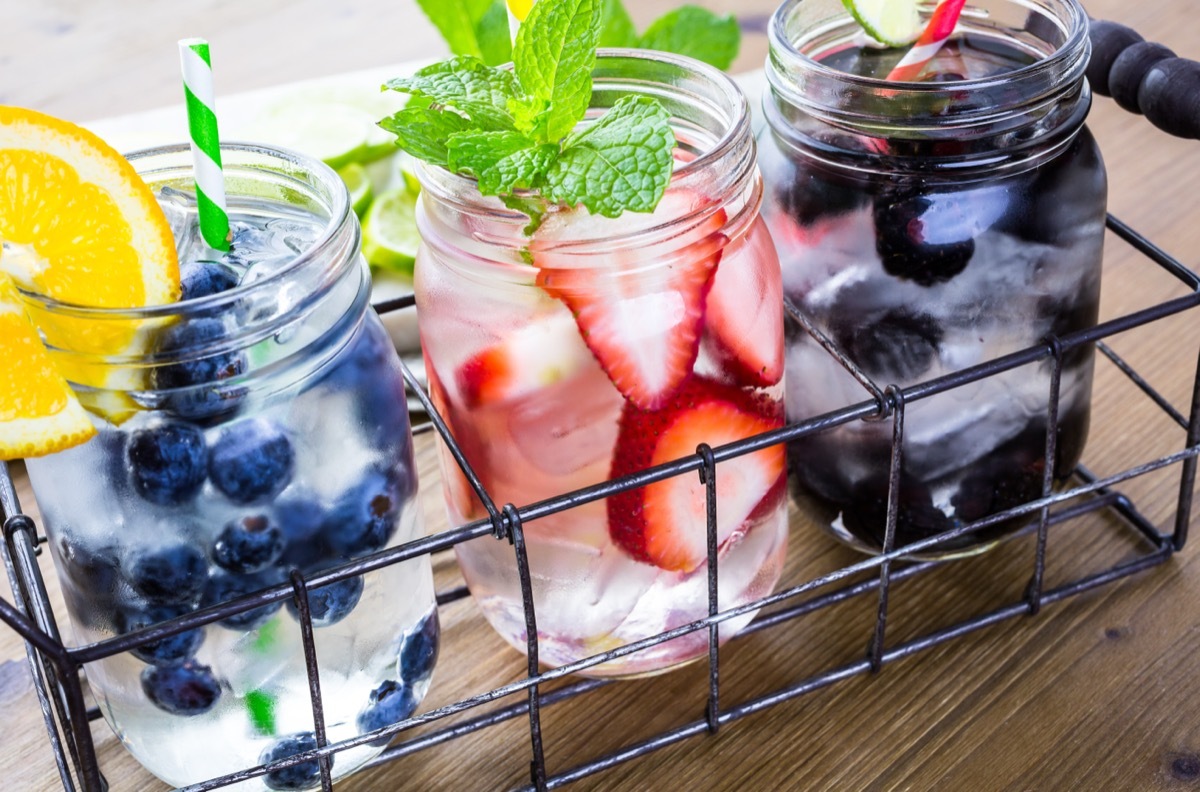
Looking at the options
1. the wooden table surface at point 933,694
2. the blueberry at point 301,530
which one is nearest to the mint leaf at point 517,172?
the blueberry at point 301,530

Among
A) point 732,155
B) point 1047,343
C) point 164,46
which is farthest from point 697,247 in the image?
point 164,46

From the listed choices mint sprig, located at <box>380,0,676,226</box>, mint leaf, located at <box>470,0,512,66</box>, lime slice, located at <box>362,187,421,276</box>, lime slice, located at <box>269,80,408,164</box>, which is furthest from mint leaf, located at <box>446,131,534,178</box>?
lime slice, located at <box>269,80,408,164</box>

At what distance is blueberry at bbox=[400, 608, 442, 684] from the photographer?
0.46 metres

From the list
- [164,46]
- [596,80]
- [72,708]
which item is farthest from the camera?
[164,46]

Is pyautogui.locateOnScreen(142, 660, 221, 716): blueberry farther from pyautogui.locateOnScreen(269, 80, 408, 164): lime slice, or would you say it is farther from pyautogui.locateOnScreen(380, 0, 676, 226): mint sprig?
pyautogui.locateOnScreen(269, 80, 408, 164): lime slice

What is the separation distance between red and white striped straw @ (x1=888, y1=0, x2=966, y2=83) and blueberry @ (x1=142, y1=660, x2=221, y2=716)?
31 centimetres

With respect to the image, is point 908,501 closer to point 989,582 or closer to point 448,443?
point 989,582

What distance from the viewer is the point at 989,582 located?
1.76 feet

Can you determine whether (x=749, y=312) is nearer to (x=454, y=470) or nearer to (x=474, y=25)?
(x=454, y=470)

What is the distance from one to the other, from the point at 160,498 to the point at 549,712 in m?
0.18

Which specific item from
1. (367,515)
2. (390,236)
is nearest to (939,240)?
(367,515)

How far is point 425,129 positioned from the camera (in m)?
0.42

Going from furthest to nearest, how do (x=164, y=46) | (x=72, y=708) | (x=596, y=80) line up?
(x=164, y=46)
(x=596, y=80)
(x=72, y=708)

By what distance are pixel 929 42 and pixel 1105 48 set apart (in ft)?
0.28
